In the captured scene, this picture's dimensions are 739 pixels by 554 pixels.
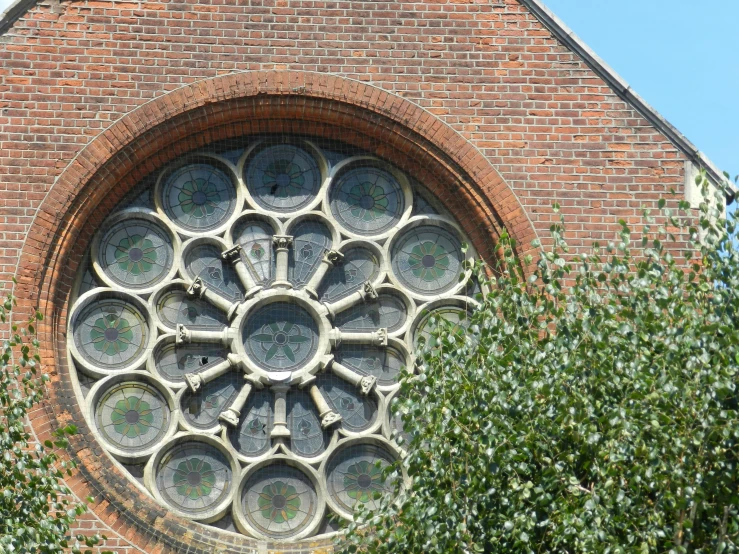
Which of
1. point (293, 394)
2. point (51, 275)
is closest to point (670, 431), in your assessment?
point (293, 394)

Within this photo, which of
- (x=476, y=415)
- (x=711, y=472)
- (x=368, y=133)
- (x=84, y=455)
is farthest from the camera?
(x=368, y=133)

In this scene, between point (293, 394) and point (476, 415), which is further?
point (293, 394)

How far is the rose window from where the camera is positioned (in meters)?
16.8

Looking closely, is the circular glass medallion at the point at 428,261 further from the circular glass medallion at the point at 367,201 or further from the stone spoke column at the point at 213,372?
the stone spoke column at the point at 213,372

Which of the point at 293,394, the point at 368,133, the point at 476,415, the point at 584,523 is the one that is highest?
the point at 368,133

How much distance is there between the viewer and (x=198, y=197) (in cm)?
1762

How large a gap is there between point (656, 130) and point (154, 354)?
18.1ft

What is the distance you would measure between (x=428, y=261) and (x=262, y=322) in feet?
5.95

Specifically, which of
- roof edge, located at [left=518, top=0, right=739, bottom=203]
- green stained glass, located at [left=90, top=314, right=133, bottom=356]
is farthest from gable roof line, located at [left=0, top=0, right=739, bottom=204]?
green stained glass, located at [left=90, top=314, right=133, bottom=356]

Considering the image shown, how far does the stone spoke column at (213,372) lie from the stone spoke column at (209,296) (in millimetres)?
455

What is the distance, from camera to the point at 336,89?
17.4 meters

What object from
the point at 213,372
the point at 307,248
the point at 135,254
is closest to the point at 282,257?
the point at 307,248

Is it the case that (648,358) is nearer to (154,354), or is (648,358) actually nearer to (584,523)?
(584,523)

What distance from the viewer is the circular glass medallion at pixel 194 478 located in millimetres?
→ 16688
